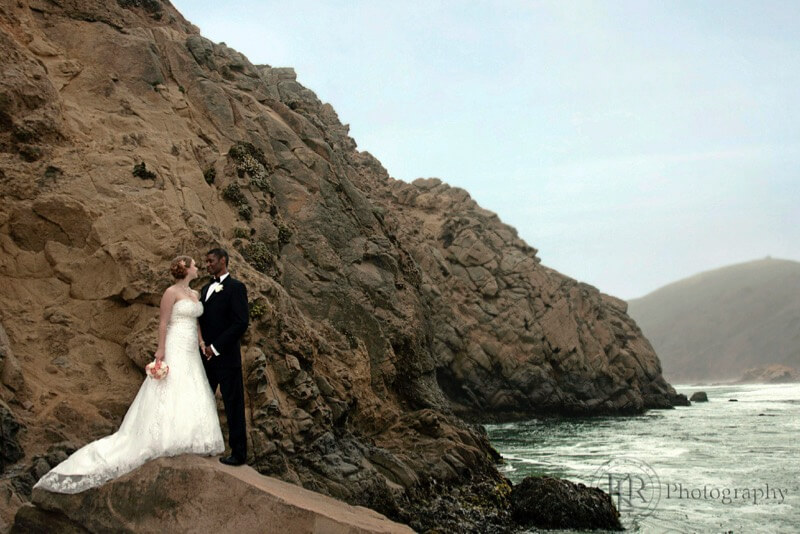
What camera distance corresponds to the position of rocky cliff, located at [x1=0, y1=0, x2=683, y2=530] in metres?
16.1

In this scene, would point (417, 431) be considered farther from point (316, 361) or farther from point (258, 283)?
point (258, 283)

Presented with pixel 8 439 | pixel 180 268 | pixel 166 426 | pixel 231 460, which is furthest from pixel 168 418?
pixel 8 439

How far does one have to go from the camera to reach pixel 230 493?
30.5 ft

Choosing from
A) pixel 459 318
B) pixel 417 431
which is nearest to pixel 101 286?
pixel 417 431

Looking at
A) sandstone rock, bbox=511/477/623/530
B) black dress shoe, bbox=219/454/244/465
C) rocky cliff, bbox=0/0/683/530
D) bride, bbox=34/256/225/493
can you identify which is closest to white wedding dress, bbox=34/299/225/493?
bride, bbox=34/256/225/493

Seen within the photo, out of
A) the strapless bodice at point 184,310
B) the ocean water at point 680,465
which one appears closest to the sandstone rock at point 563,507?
the ocean water at point 680,465

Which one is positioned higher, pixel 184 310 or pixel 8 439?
pixel 184 310

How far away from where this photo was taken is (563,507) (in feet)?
59.9

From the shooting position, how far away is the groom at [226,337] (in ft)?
34.9

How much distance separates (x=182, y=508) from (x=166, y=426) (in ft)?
3.82

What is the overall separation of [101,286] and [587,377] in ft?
179

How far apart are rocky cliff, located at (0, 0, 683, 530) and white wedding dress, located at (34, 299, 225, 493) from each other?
3.26 meters

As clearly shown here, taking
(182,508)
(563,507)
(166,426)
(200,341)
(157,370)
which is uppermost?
(200,341)

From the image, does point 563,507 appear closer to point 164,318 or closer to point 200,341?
point 200,341
